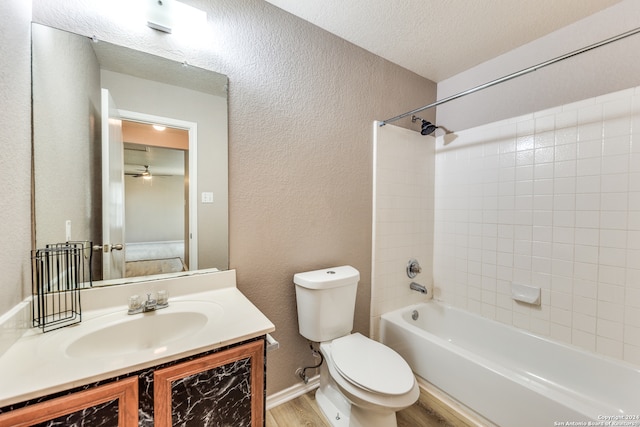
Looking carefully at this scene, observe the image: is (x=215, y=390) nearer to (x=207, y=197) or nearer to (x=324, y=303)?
(x=324, y=303)

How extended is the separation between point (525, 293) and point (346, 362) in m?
1.37

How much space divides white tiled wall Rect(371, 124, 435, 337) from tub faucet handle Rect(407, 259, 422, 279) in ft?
0.12

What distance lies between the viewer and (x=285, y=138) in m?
1.58

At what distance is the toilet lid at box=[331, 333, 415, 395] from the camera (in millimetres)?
1188

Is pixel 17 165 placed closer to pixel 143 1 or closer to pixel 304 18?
pixel 143 1

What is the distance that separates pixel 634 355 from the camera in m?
1.40

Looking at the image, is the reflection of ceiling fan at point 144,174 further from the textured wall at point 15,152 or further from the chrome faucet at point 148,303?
the chrome faucet at point 148,303

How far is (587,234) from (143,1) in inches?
105

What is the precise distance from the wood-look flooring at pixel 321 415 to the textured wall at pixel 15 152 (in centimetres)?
137

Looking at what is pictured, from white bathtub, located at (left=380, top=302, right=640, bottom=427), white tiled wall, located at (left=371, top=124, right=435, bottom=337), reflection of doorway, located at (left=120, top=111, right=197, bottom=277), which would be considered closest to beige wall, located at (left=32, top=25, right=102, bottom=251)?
reflection of doorway, located at (left=120, top=111, right=197, bottom=277)

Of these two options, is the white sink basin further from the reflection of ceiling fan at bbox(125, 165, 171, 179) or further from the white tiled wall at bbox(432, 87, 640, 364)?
the white tiled wall at bbox(432, 87, 640, 364)

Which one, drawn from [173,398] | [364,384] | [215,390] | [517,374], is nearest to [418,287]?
[517,374]

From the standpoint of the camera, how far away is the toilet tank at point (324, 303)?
59.8 inches

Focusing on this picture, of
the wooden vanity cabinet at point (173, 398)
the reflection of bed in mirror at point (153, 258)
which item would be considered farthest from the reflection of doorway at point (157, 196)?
the wooden vanity cabinet at point (173, 398)
